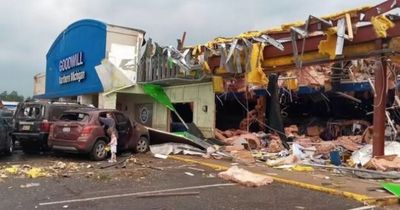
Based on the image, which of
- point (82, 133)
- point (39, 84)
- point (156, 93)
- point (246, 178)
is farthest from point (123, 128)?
point (39, 84)

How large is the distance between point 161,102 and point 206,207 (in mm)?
15269

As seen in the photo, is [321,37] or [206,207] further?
[321,37]

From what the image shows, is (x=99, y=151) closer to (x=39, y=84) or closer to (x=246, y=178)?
(x=246, y=178)

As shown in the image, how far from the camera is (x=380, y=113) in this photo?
14.1m

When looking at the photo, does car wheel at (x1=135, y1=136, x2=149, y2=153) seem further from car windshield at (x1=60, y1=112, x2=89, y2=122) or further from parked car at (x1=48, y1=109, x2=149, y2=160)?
car windshield at (x1=60, y1=112, x2=89, y2=122)

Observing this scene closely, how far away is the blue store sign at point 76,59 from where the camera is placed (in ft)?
86.3

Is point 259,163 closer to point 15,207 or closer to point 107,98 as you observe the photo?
point 15,207

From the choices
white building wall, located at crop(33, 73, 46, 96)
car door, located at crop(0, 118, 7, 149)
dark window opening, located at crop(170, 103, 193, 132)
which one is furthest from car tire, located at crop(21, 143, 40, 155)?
white building wall, located at crop(33, 73, 46, 96)

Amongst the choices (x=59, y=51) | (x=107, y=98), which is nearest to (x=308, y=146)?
(x=107, y=98)

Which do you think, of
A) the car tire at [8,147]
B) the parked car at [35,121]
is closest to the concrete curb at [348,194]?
the parked car at [35,121]

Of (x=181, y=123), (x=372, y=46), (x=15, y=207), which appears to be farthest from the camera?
(x=181, y=123)

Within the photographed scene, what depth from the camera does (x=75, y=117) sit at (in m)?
16.5

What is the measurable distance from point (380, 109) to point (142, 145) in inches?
341

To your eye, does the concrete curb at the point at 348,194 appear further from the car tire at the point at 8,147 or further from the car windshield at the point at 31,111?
the car tire at the point at 8,147
